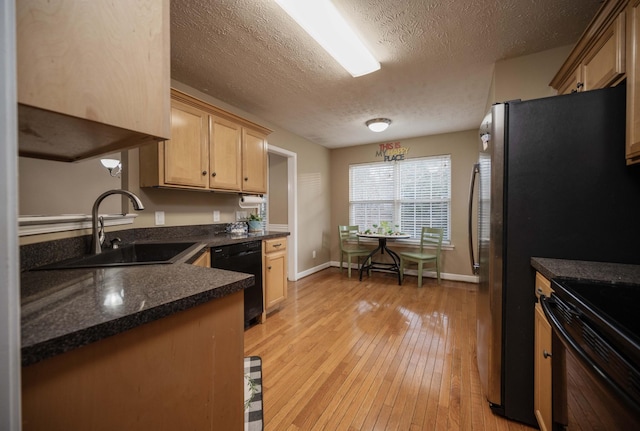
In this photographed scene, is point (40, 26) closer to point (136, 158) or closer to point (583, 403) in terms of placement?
point (583, 403)

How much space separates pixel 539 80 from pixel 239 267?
2.94m

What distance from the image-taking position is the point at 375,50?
2.09 metres

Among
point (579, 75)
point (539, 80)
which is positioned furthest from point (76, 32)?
→ point (539, 80)

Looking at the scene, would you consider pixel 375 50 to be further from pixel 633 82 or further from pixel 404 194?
pixel 404 194

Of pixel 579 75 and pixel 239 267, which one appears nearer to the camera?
pixel 579 75

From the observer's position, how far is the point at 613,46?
4.21 feet

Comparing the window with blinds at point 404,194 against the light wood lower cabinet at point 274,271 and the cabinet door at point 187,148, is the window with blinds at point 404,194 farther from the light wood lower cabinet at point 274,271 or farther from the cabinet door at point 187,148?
the cabinet door at point 187,148

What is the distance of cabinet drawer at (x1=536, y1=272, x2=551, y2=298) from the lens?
46.7 inches

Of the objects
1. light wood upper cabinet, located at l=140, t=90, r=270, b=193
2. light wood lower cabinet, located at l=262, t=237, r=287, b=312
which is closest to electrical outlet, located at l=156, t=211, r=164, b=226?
light wood upper cabinet, located at l=140, t=90, r=270, b=193

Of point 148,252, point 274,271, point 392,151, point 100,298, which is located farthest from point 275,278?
point 392,151

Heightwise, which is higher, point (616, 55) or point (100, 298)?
point (616, 55)

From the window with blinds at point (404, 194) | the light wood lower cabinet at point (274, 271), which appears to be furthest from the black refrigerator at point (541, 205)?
the window with blinds at point (404, 194)

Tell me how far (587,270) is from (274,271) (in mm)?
2401

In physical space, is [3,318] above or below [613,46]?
below
